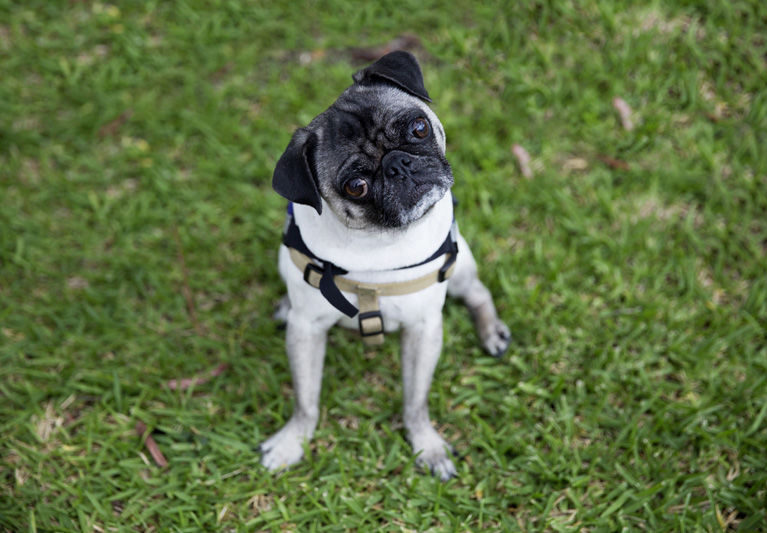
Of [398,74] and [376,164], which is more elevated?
[398,74]

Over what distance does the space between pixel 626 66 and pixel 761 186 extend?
1.44 m

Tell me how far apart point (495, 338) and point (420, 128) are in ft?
5.76

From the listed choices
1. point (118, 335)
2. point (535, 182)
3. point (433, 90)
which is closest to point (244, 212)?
point (118, 335)

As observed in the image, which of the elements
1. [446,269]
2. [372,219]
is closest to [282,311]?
[446,269]

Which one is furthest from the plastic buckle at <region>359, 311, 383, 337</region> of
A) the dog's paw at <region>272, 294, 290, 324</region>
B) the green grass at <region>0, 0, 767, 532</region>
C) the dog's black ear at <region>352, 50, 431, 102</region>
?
the dog's paw at <region>272, 294, 290, 324</region>

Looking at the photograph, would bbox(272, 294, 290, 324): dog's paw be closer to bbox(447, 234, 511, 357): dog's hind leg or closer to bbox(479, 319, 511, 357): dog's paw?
bbox(447, 234, 511, 357): dog's hind leg

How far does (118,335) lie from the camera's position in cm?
436

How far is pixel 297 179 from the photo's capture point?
281cm

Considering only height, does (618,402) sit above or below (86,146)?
below

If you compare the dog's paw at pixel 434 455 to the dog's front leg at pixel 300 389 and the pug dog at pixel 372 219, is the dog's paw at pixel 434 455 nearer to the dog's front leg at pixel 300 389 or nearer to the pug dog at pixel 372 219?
the pug dog at pixel 372 219

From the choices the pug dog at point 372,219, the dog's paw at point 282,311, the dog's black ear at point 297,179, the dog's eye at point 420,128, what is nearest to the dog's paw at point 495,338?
the pug dog at point 372,219

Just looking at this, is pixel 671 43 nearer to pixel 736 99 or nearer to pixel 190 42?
pixel 736 99

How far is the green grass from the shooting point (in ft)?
12.1

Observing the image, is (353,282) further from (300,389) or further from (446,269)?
(300,389)
